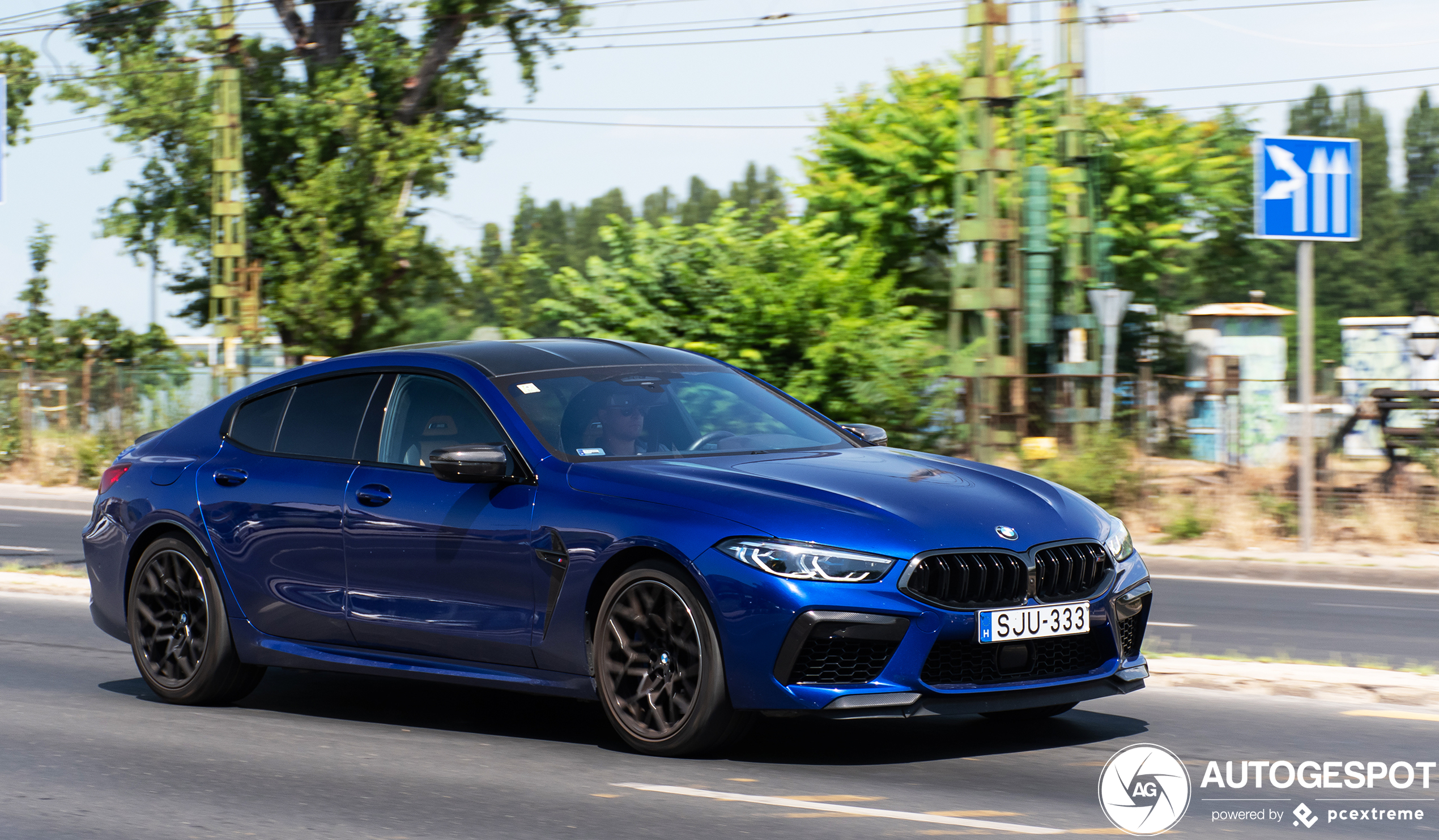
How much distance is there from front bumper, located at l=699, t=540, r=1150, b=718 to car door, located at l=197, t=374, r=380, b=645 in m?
1.99

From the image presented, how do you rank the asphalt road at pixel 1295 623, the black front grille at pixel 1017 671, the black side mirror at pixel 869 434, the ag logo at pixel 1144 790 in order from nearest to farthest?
the ag logo at pixel 1144 790 < the black front grille at pixel 1017 671 < the black side mirror at pixel 869 434 < the asphalt road at pixel 1295 623

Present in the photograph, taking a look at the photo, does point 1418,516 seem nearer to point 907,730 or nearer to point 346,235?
point 907,730

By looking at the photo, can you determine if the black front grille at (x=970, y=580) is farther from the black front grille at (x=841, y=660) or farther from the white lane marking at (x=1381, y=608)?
the white lane marking at (x=1381, y=608)

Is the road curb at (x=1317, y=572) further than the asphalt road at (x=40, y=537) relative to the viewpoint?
No

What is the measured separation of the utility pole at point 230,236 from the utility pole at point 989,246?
14577 millimetres

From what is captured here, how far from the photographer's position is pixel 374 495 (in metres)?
6.68

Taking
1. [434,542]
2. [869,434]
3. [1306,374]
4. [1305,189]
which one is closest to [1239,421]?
[1306,374]

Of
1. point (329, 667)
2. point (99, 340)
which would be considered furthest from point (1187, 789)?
point (99, 340)

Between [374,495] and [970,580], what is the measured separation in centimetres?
251

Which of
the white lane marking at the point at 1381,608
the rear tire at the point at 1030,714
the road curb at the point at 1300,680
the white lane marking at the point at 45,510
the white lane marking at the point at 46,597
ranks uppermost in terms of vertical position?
the road curb at the point at 1300,680

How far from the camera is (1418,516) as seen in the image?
628 inches

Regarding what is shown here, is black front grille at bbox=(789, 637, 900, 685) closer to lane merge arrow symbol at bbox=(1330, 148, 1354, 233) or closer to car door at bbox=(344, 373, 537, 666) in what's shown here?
car door at bbox=(344, 373, 537, 666)

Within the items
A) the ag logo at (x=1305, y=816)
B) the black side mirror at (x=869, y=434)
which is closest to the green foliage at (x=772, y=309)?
the black side mirror at (x=869, y=434)

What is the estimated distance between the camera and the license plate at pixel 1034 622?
218 inches
